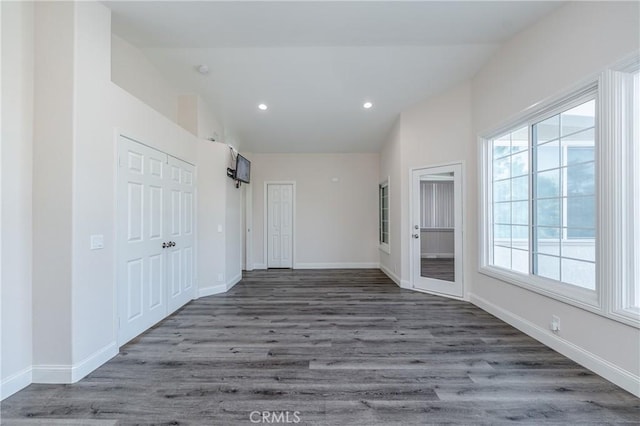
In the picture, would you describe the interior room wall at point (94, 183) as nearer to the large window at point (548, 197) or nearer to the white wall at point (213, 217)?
the white wall at point (213, 217)

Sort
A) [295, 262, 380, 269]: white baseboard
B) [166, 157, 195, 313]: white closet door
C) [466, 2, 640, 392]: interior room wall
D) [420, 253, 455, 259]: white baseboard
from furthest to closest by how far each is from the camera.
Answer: [295, 262, 380, 269]: white baseboard, [420, 253, 455, 259]: white baseboard, [166, 157, 195, 313]: white closet door, [466, 2, 640, 392]: interior room wall

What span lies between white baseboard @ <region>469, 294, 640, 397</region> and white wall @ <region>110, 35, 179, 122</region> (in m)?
5.18

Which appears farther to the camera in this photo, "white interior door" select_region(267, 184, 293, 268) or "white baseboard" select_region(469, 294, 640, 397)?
"white interior door" select_region(267, 184, 293, 268)

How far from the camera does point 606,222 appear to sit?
2.15 m

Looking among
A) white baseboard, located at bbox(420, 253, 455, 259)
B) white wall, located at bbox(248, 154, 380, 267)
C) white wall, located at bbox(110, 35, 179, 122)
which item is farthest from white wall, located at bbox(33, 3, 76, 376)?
white wall, located at bbox(248, 154, 380, 267)

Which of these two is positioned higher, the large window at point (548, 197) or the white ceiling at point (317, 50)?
the white ceiling at point (317, 50)

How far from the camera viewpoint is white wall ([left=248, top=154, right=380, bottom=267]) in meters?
6.86

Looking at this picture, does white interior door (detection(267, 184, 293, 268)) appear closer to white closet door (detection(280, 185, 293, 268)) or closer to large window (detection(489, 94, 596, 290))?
white closet door (detection(280, 185, 293, 268))

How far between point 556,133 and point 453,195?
1650mm

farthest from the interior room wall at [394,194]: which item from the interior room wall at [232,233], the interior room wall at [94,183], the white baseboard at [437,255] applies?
the interior room wall at [94,183]

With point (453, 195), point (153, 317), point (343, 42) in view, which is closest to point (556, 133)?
point (453, 195)

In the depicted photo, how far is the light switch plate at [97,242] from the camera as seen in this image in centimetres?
236

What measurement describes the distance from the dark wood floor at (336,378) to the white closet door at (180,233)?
0.44 meters

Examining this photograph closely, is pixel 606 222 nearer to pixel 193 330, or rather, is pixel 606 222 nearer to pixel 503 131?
pixel 503 131
